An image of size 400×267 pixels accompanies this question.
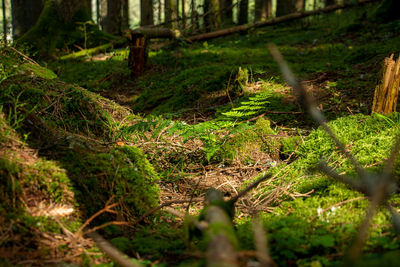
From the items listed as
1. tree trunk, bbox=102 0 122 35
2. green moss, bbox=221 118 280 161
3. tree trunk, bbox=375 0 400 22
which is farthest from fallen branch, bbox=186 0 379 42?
green moss, bbox=221 118 280 161

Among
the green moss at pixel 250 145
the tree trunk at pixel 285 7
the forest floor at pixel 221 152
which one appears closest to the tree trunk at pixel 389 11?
the forest floor at pixel 221 152

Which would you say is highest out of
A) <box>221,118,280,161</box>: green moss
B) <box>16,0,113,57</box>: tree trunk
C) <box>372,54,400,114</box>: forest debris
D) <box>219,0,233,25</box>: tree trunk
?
<box>219,0,233,25</box>: tree trunk

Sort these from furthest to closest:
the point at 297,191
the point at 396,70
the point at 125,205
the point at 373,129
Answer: the point at 396,70 → the point at 373,129 → the point at 297,191 → the point at 125,205

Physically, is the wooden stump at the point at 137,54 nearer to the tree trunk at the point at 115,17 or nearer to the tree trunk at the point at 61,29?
the tree trunk at the point at 61,29

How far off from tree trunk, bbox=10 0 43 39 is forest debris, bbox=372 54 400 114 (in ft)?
45.5

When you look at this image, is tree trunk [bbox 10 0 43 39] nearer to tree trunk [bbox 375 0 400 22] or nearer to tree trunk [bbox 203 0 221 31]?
tree trunk [bbox 203 0 221 31]

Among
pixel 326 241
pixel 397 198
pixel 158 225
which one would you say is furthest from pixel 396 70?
pixel 158 225

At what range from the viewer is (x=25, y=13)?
13188 millimetres

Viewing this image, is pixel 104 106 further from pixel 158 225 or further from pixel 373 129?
pixel 373 129

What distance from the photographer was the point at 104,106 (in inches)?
157

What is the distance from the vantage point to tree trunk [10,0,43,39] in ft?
43.0

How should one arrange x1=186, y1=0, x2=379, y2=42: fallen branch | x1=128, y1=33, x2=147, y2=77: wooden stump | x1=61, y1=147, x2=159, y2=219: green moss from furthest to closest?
x1=186, y1=0, x2=379, y2=42: fallen branch → x1=128, y1=33, x2=147, y2=77: wooden stump → x1=61, y1=147, x2=159, y2=219: green moss

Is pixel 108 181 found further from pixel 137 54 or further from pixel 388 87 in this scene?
pixel 137 54

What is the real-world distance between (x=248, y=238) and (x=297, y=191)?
1002 mm
